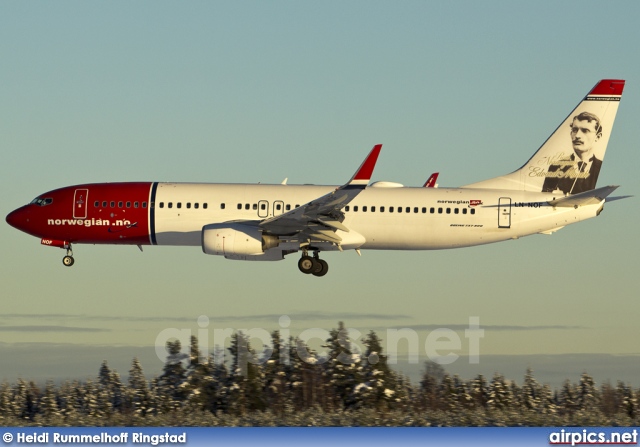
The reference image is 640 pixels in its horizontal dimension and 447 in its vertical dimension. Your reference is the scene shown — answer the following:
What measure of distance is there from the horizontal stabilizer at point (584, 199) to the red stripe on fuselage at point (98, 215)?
Result: 18.7 m

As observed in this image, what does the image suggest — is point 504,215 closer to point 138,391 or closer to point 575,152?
point 575,152

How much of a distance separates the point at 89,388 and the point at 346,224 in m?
50.3

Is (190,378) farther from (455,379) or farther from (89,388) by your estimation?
(455,379)

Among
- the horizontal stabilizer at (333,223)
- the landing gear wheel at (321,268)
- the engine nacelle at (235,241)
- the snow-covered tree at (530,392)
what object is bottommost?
the snow-covered tree at (530,392)

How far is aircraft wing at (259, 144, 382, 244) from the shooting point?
46125 millimetres

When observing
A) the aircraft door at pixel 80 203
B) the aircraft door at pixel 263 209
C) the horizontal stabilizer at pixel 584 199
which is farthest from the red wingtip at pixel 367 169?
the aircraft door at pixel 80 203

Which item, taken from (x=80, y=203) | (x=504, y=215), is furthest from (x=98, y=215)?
(x=504, y=215)

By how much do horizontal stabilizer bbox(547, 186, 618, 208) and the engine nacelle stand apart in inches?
519

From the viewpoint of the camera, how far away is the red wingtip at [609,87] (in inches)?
2148

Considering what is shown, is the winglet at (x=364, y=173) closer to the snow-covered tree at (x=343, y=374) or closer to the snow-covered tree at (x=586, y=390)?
the snow-covered tree at (x=343, y=374)

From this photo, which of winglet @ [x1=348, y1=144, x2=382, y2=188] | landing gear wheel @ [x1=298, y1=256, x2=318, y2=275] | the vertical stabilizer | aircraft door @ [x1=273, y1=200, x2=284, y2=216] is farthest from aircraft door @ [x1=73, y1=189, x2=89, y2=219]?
the vertical stabilizer

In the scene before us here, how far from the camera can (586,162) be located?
53469 mm

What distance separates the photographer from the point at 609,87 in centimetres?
5462

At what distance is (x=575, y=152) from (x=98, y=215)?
22726 millimetres
